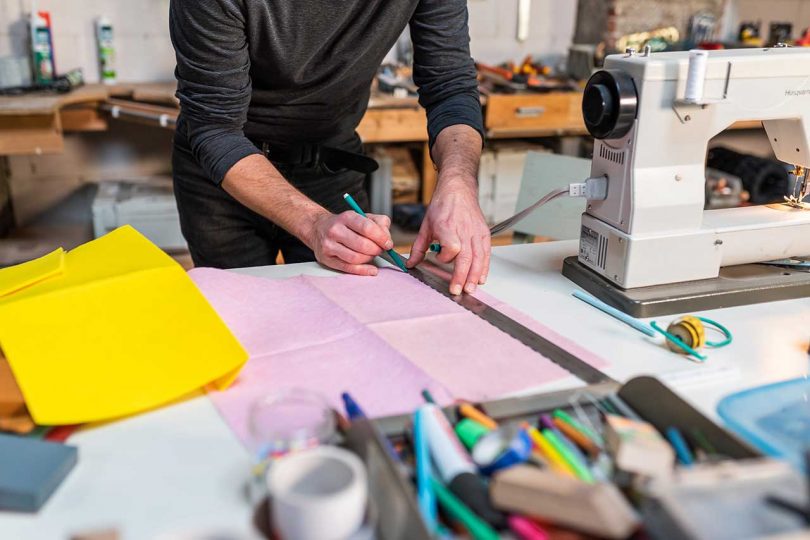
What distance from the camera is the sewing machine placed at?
1109mm

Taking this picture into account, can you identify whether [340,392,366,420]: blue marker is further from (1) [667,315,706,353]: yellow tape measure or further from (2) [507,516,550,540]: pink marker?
(1) [667,315,706,353]: yellow tape measure

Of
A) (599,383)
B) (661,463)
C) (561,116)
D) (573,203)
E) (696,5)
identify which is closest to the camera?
(661,463)

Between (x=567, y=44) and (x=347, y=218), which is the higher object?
(x=567, y=44)

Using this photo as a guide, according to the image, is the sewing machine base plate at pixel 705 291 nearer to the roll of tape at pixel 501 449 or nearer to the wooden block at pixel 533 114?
the roll of tape at pixel 501 449

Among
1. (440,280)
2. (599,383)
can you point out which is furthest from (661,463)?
(440,280)

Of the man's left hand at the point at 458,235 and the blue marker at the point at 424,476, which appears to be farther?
the man's left hand at the point at 458,235

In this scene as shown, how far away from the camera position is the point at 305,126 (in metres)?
1.66

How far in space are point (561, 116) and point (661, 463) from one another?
259 centimetres

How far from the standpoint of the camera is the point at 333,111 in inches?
65.5

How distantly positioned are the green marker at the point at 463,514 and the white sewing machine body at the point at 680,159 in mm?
610

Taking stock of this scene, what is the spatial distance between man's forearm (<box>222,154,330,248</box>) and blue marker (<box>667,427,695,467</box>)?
747 mm

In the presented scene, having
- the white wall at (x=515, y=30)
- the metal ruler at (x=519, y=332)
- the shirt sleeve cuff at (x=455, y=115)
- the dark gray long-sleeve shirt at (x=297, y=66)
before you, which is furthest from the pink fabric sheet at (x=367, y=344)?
the white wall at (x=515, y=30)

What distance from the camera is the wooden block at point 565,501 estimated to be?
1.94 ft

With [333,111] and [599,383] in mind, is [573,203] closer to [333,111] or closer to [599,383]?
[333,111]
